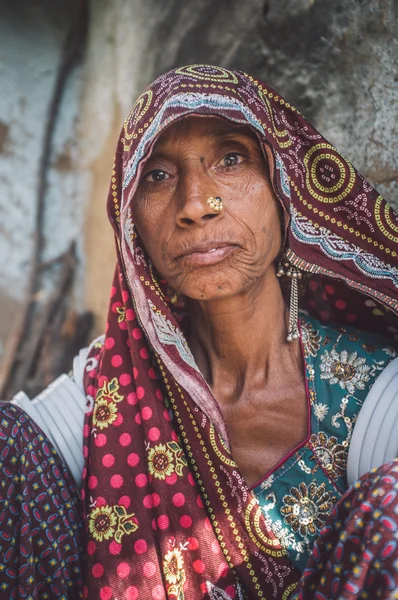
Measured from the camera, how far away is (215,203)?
165 cm

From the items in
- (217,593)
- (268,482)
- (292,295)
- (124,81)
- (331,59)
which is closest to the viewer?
(217,593)

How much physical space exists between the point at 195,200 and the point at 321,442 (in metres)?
0.77

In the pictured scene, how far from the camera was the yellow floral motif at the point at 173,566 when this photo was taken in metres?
1.62

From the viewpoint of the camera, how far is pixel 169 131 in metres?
1.68

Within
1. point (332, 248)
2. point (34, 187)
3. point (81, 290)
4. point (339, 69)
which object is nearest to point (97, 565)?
point (332, 248)

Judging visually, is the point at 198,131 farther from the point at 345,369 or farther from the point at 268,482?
the point at 268,482

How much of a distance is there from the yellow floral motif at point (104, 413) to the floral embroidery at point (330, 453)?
587 mm

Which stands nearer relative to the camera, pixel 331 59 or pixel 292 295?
pixel 292 295

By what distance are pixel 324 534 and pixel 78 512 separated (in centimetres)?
85

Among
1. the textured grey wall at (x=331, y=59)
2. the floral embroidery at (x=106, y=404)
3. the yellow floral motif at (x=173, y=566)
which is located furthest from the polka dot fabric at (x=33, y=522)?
the textured grey wall at (x=331, y=59)

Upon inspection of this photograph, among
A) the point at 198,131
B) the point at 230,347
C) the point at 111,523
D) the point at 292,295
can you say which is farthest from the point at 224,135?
the point at 111,523

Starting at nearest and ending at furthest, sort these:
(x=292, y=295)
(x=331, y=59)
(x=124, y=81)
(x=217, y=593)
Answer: (x=217, y=593)
(x=292, y=295)
(x=331, y=59)
(x=124, y=81)

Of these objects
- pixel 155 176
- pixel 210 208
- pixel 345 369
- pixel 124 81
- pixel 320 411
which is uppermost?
pixel 124 81

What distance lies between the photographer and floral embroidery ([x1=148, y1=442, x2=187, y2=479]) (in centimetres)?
170
